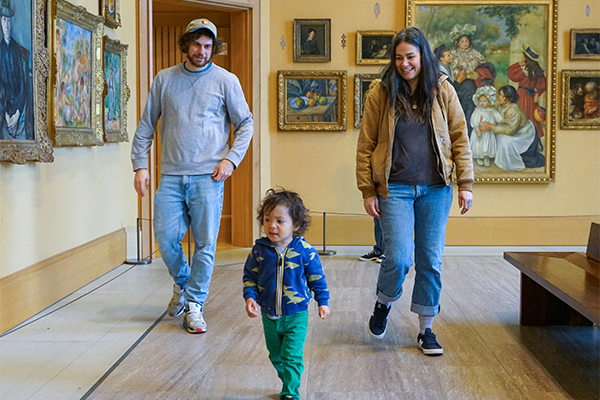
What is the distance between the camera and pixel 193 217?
4590mm

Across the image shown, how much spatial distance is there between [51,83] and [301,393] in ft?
10.8

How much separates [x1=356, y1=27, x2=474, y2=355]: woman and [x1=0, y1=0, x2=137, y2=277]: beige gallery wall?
2.46m

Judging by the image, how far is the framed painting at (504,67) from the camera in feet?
27.6

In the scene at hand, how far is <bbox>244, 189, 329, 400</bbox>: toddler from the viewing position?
3.13m

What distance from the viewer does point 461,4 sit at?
8.39 meters

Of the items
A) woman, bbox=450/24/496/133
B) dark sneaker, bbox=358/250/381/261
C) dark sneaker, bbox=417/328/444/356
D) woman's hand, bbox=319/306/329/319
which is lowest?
dark sneaker, bbox=417/328/444/356

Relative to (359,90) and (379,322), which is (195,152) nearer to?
(379,322)

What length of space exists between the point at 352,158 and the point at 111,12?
3499 millimetres

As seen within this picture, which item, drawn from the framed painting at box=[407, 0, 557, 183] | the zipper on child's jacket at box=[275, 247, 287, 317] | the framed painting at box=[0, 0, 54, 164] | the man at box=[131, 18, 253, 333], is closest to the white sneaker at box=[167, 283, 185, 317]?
the man at box=[131, 18, 253, 333]

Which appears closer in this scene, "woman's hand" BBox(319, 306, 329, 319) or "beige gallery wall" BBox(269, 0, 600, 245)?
"woman's hand" BBox(319, 306, 329, 319)

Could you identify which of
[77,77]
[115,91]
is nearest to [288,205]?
[77,77]

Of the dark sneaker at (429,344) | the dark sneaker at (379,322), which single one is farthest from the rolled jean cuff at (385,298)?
the dark sneaker at (429,344)

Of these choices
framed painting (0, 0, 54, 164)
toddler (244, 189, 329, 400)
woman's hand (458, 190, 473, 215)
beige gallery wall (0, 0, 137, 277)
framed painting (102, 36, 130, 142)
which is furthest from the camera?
framed painting (102, 36, 130, 142)

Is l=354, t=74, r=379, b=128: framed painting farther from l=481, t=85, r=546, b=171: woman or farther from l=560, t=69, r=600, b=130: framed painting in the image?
l=560, t=69, r=600, b=130: framed painting
